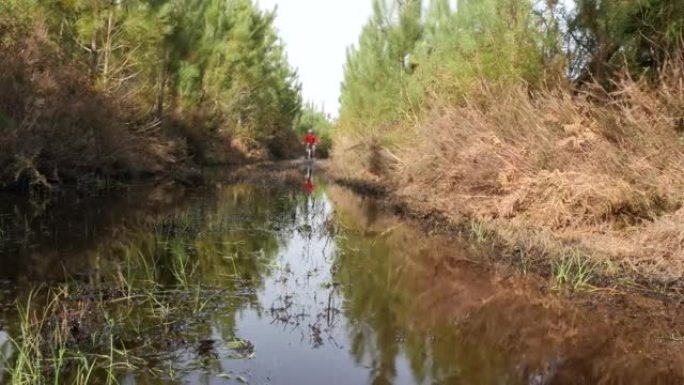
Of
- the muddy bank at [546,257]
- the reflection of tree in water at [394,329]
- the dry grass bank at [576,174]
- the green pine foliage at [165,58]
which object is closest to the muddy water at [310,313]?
the reflection of tree in water at [394,329]

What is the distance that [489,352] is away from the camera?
18.1ft

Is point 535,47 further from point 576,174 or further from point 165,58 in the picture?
point 165,58

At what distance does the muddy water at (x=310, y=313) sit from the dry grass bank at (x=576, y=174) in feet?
3.43

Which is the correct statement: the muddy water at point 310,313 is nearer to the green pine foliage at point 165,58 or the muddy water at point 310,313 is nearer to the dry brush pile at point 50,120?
the dry brush pile at point 50,120

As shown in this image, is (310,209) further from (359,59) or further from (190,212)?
(359,59)

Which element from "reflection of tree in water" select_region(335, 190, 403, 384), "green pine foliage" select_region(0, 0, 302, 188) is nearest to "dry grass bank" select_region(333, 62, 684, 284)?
"reflection of tree in water" select_region(335, 190, 403, 384)

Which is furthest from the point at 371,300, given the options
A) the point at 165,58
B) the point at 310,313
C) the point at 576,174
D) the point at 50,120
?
the point at 165,58

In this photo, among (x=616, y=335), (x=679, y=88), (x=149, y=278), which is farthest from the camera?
(x=679, y=88)

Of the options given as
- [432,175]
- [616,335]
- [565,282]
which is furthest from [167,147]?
[616,335]

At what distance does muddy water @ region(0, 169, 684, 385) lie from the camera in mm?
4961

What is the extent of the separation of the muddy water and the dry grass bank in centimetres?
105

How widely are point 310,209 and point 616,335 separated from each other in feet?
32.4

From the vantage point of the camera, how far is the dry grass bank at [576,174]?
7.97 m

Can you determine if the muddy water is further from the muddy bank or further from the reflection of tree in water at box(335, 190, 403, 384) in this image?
the muddy bank
